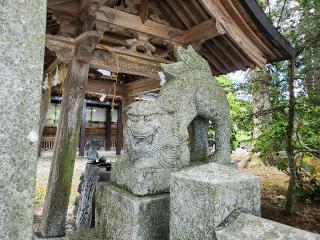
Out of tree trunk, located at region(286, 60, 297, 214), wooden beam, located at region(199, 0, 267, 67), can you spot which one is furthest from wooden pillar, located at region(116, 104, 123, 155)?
wooden beam, located at region(199, 0, 267, 67)

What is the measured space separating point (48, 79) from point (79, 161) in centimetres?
806

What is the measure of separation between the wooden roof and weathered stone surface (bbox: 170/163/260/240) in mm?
2973

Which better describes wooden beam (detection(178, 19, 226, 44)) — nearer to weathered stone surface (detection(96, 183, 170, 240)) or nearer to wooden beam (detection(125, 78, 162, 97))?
wooden beam (detection(125, 78, 162, 97))

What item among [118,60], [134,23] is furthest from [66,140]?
[134,23]

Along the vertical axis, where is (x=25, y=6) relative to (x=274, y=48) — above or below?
below

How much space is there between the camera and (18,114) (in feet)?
4.12

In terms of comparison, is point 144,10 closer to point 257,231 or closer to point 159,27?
point 159,27

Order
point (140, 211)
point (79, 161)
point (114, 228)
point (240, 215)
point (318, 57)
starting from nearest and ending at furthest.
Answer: point (240, 215)
point (140, 211)
point (114, 228)
point (318, 57)
point (79, 161)

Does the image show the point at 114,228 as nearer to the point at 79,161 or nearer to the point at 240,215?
the point at 240,215

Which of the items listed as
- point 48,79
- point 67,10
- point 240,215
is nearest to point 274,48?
point 67,10

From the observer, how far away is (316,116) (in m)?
5.02

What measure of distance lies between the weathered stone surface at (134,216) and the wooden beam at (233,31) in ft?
9.72

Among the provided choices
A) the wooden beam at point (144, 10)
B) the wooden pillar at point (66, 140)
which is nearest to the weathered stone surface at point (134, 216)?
the wooden pillar at point (66, 140)

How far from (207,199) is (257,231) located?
0.96ft
